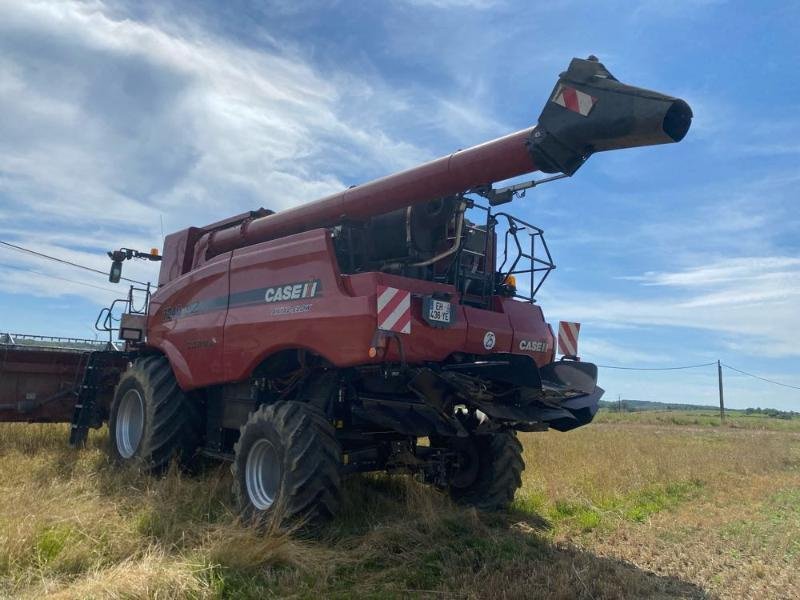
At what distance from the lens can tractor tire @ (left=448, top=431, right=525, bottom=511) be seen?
21.5ft

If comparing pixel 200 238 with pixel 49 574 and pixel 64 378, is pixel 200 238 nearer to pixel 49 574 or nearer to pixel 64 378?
pixel 64 378

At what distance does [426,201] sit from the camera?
5.54 meters

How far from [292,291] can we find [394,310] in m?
1.10

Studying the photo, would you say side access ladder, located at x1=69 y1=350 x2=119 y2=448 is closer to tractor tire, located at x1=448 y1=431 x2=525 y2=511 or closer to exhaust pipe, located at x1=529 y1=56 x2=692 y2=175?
tractor tire, located at x1=448 y1=431 x2=525 y2=511

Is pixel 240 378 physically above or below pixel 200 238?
below

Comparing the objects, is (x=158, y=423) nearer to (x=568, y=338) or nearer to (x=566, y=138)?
(x=568, y=338)

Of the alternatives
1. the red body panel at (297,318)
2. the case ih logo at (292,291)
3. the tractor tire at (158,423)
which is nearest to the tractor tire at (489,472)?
the red body panel at (297,318)

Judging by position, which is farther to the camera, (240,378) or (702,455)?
(702,455)

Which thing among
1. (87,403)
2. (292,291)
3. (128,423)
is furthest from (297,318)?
(87,403)

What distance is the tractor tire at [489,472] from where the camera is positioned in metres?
6.55

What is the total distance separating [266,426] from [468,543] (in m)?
1.85

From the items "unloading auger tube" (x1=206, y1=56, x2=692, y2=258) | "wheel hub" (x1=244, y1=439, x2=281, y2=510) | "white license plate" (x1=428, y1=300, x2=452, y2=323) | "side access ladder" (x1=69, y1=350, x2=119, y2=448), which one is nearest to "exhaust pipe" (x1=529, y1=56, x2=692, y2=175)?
"unloading auger tube" (x1=206, y1=56, x2=692, y2=258)

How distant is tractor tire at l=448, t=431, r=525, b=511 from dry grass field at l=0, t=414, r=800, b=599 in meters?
0.38

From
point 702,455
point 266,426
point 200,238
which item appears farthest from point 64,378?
point 702,455
